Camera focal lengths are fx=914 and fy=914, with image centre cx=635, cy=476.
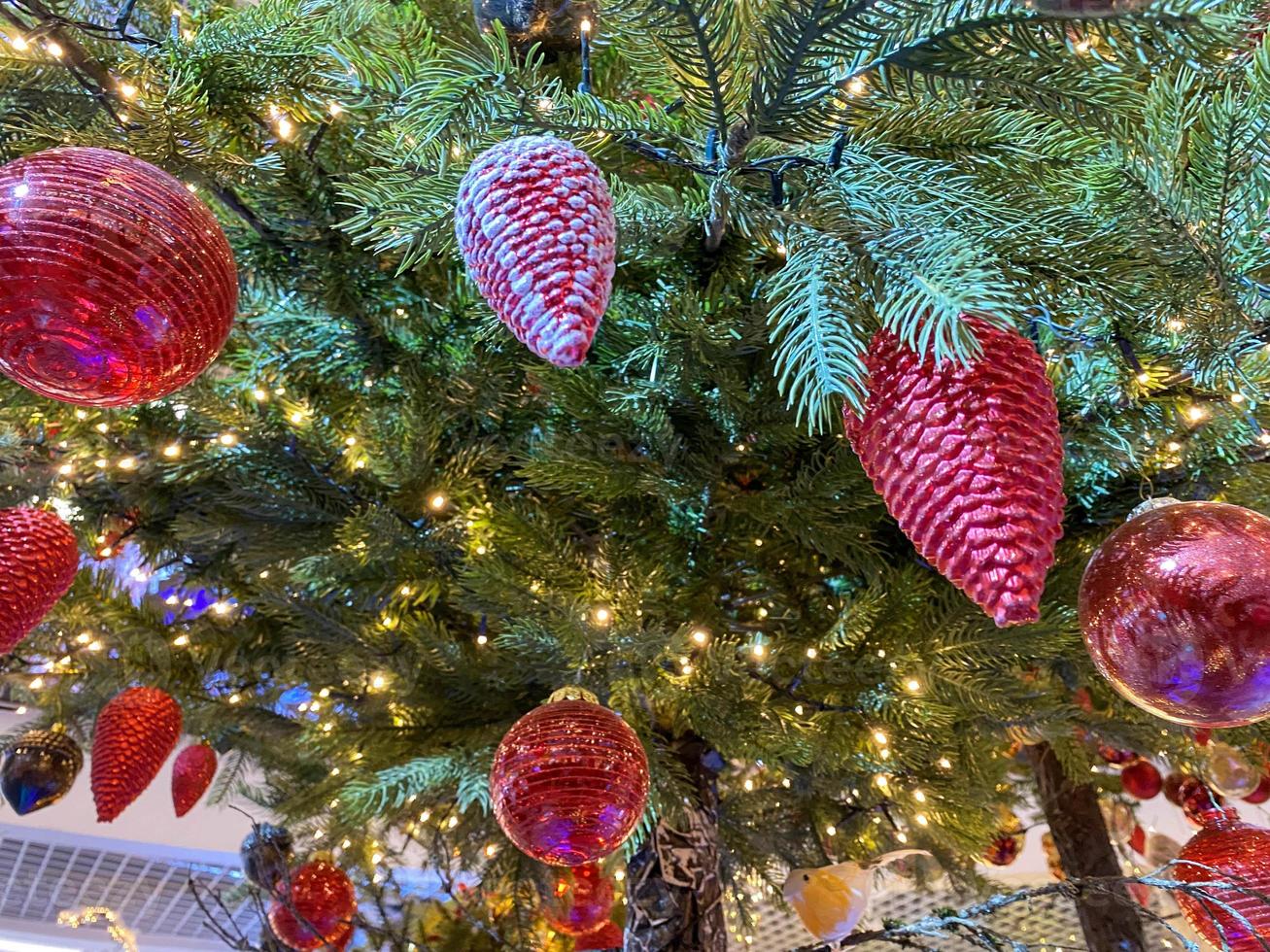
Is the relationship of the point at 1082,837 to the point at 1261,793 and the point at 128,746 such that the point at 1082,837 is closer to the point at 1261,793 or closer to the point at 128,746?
the point at 1261,793

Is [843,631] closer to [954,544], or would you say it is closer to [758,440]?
[758,440]

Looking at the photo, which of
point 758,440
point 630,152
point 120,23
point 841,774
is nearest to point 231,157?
point 120,23

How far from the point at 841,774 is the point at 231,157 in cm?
70

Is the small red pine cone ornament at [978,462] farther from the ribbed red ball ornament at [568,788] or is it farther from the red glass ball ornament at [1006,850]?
the red glass ball ornament at [1006,850]

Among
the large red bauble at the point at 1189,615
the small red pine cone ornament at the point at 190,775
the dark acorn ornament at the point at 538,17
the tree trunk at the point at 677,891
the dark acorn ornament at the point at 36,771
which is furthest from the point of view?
the small red pine cone ornament at the point at 190,775

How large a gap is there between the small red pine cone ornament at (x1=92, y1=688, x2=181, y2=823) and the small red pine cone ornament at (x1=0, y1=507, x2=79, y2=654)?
27cm

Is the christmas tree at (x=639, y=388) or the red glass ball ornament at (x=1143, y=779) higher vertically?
the red glass ball ornament at (x=1143, y=779)

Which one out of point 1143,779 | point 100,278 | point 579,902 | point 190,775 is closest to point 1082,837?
point 1143,779

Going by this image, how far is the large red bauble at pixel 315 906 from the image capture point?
44.0 inches

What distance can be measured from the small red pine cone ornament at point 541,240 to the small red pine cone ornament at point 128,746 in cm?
69

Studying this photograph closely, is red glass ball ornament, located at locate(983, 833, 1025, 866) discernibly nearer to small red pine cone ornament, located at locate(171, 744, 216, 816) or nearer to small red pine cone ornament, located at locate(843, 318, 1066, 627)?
small red pine cone ornament, located at locate(171, 744, 216, 816)

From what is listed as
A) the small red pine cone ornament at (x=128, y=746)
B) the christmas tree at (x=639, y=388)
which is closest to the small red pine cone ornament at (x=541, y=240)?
the christmas tree at (x=639, y=388)

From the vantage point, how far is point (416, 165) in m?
0.43

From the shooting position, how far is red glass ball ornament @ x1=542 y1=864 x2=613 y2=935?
1.10m
